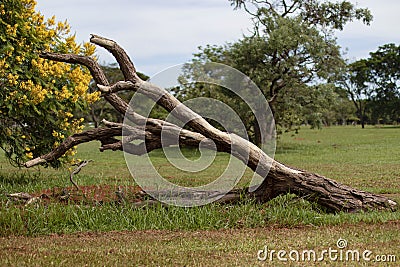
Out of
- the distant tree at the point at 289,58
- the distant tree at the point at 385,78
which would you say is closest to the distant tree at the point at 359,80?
the distant tree at the point at 385,78

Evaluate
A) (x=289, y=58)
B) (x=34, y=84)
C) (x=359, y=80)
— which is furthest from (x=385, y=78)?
(x=34, y=84)

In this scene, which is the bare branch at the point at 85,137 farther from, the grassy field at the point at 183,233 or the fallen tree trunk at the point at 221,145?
the grassy field at the point at 183,233

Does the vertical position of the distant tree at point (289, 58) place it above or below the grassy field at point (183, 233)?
above

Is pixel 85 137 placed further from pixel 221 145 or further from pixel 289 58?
pixel 289 58

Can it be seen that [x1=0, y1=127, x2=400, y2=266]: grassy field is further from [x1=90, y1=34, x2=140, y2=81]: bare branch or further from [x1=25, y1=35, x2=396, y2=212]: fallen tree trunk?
[x1=90, y1=34, x2=140, y2=81]: bare branch

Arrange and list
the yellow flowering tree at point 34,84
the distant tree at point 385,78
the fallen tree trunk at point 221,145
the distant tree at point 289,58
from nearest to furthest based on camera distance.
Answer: the fallen tree trunk at point 221,145 < the yellow flowering tree at point 34,84 < the distant tree at point 289,58 < the distant tree at point 385,78

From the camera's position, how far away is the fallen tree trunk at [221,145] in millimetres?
7855

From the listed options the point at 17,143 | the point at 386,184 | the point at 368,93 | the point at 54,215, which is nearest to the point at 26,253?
the point at 54,215

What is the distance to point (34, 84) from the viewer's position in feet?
35.2

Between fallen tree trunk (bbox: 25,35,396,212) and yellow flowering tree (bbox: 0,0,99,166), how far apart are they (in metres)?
2.62

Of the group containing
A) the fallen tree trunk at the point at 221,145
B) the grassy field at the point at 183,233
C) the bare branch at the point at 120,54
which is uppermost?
the bare branch at the point at 120,54

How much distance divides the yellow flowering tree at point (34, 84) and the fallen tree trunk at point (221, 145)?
8.59ft

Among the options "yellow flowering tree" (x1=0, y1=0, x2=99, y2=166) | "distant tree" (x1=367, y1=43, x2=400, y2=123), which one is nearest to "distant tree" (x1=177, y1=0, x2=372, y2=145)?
"yellow flowering tree" (x1=0, y1=0, x2=99, y2=166)

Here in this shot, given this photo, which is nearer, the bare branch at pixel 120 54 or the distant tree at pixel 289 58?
the bare branch at pixel 120 54
